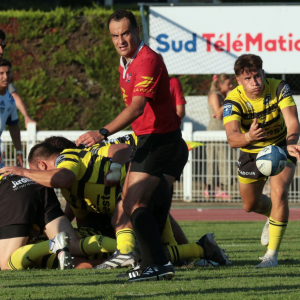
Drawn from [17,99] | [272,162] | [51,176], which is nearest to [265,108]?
[272,162]

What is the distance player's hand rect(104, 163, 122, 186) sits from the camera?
5562 mm

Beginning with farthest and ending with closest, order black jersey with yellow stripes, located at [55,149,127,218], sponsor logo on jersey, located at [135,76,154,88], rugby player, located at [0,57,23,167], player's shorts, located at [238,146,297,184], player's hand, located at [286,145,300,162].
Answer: rugby player, located at [0,57,23,167] < player's shorts, located at [238,146,297,184] < black jersey with yellow stripes, located at [55,149,127,218] < player's hand, located at [286,145,300,162] < sponsor logo on jersey, located at [135,76,154,88]

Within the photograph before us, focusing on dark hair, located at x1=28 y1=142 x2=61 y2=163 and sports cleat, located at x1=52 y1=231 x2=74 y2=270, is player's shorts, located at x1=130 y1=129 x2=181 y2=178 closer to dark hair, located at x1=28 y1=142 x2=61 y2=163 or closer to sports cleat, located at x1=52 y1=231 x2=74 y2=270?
sports cleat, located at x1=52 y1=231 x2=74 y2=270

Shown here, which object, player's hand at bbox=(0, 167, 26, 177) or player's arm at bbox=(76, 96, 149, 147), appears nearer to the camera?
player's arm at bbox=(76, 96, 149, 147)

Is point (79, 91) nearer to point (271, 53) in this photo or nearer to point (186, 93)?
point (186, 93)

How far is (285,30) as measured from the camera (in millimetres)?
15156

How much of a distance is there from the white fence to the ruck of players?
251 inches

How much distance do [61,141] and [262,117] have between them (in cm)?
225

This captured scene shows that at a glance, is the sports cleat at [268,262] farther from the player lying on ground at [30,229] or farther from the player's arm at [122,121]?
the player's arm at [122,121]

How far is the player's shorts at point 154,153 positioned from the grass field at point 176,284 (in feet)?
2.78

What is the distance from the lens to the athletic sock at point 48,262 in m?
5.34

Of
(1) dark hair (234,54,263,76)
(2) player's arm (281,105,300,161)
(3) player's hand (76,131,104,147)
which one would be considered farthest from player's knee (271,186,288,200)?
(3) player's hand (76,131,104,147)

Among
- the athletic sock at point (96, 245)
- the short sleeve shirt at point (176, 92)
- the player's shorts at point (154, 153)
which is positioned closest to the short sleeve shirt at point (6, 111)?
the short sleeve shirt at point (176, 92)

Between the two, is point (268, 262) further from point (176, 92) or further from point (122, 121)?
point (176, 92)
